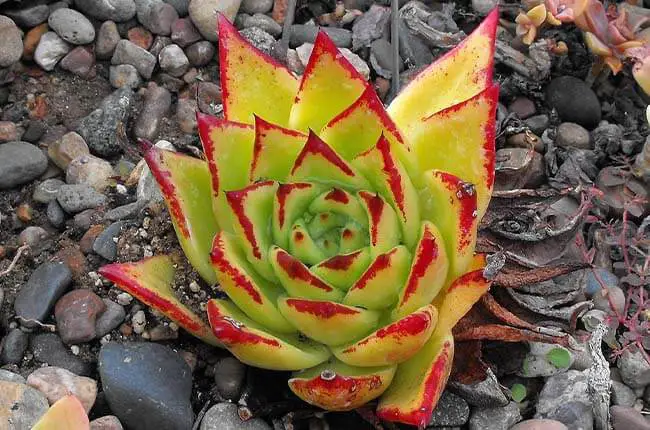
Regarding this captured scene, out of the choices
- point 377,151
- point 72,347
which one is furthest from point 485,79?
point 72,347

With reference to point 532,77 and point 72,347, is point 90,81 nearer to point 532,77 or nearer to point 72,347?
point 72,347

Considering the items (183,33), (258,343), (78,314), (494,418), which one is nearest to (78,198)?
(78,314)

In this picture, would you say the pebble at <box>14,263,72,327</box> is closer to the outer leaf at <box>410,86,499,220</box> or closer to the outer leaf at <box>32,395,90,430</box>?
the outer leaf at <box>32,395,90,430</box>

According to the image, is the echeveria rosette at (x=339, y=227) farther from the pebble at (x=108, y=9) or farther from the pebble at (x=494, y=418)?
the pebble at (x=108, y=9)

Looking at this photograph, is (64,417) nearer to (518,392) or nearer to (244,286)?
(244,286)

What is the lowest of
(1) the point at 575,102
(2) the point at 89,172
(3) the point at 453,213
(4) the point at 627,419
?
(4) the point at 627,419

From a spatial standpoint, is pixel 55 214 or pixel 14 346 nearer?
pixel 14 346
